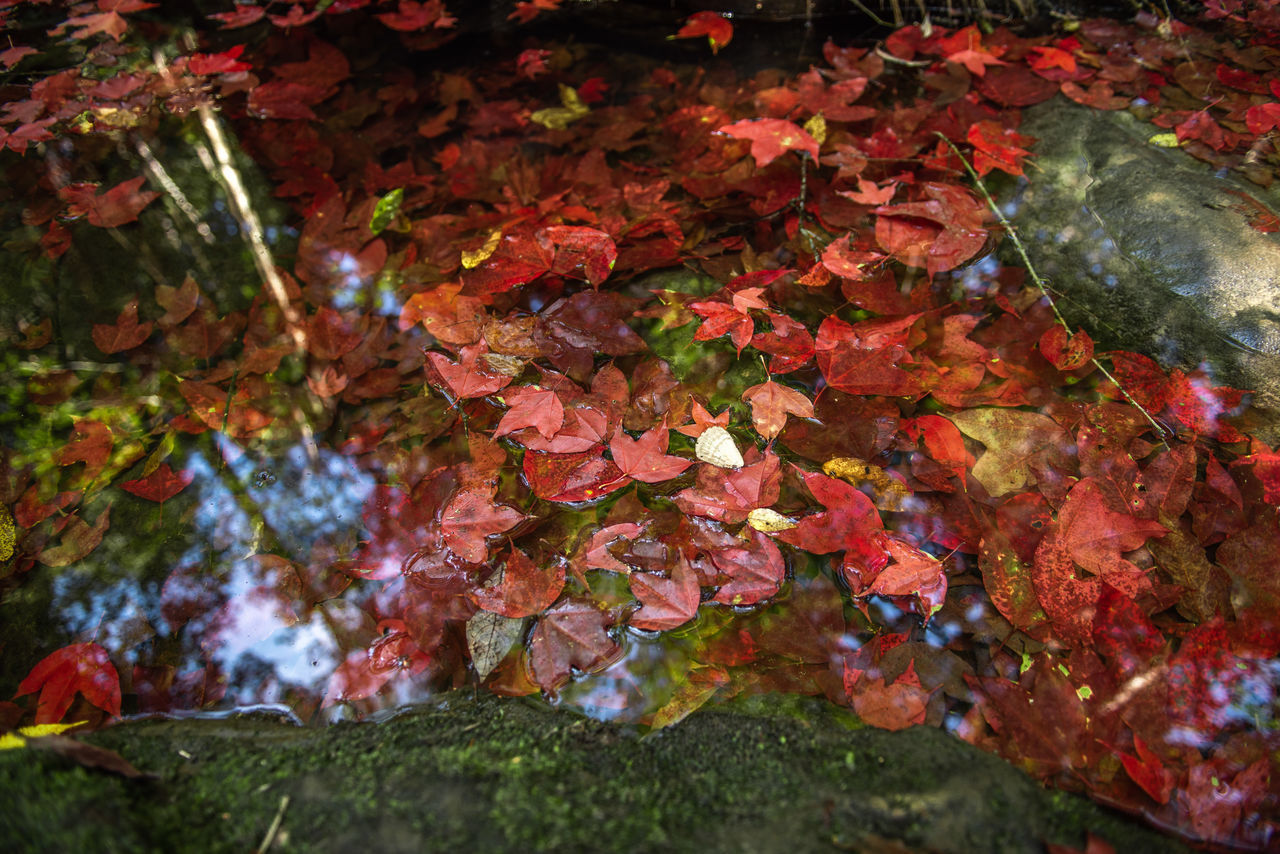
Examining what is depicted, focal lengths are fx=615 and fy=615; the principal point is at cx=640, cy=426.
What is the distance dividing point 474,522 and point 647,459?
45 cm

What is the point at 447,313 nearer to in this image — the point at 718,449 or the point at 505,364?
the point at 505,364

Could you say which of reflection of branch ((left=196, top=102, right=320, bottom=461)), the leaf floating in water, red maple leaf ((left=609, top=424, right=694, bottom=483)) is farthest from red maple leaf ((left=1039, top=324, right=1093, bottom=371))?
reflection of branch ((left=196, top=102, right=320, bottom=461))

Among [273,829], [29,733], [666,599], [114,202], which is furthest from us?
[114,202]

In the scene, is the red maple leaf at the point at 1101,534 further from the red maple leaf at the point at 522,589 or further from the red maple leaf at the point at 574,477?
the red maple leaf at the point at 522,589

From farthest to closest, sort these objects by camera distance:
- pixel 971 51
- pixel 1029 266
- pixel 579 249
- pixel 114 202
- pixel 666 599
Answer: pixel 971 51 < pixel 114 202 < pixel 579 249 < pixel 1029 266 < pixel 666 599

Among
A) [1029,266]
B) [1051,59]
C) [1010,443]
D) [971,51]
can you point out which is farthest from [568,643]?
[1051,59]

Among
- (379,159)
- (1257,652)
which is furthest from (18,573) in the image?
(1257,652)

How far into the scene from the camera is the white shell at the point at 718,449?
1532 mm

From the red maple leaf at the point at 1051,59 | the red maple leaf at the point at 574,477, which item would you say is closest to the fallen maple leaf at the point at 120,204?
the red maple leaf at the point at 574,477

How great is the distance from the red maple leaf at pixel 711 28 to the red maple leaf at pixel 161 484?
9.41ft

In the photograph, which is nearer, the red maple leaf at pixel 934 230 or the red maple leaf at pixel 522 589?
the red maple leaf at pixel 522 589

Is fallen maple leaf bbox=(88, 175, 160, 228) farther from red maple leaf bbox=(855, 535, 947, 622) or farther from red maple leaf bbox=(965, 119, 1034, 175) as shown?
red maple leaf bbox=(965, 119, 1034, 175)

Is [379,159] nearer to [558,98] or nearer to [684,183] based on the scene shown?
[558,98]

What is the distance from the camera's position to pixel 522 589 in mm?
1411
